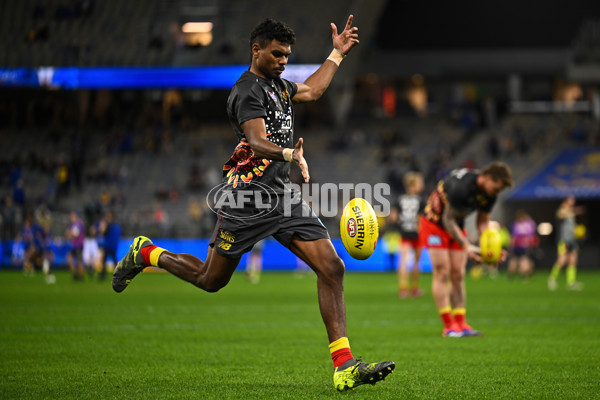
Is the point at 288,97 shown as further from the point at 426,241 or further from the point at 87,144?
the point at 87,144

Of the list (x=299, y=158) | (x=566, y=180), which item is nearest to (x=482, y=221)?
(x=299, y=158)

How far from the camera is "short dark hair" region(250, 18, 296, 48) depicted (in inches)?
271

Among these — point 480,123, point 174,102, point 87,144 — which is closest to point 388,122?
point 480,123

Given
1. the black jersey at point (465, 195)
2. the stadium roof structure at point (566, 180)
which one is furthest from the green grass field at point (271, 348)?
the stadium roof structure at point (566, 180)

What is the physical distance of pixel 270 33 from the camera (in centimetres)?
688

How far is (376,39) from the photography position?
47.2 meters

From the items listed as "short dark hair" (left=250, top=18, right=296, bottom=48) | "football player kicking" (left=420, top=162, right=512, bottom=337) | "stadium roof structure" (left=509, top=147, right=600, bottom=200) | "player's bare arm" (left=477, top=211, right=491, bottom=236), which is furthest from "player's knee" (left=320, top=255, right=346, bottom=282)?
"stadium roof structure" (left=509, top=147, right=600, bottom=200)

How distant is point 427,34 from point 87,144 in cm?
1826

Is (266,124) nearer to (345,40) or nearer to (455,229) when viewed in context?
(345,40)

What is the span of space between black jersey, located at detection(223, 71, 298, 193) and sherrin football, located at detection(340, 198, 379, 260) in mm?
570

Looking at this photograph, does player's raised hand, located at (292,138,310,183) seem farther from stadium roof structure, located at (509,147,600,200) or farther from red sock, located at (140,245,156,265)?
stadium roof structure, located at (509,147,600,200)

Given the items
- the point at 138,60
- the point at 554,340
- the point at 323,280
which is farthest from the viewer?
the point at 138,60

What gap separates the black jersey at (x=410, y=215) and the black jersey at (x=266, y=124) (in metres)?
12.3

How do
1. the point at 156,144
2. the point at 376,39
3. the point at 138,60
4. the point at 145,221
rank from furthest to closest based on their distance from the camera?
the point at 376,39 < the point at 156,144 < the point at 138,60 < the point at 145,221
